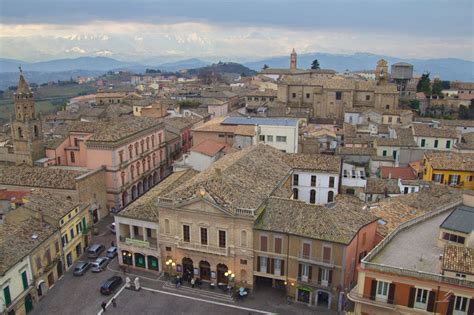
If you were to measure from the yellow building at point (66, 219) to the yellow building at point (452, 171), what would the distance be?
40.8m

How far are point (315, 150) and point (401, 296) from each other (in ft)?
129

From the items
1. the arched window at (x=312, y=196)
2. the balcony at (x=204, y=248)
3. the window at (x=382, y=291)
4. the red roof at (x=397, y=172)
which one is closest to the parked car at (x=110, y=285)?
the balcony at (x=204, y=248)

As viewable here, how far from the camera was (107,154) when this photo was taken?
177 feet

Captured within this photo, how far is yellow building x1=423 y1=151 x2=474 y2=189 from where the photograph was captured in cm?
4791

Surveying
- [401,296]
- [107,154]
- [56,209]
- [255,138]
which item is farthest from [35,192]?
[401,296]

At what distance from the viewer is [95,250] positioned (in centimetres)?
4366

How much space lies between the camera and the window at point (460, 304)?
2308 cm

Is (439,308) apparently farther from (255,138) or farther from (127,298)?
(255,138)

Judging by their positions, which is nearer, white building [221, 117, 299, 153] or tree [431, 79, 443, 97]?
white building [221, 117, 299, 153]

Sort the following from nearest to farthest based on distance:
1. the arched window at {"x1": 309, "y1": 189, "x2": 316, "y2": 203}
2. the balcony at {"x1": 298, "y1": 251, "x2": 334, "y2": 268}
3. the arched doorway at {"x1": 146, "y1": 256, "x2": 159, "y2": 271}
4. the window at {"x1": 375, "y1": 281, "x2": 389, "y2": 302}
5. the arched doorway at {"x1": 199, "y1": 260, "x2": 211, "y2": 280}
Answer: the window at {"x1": 375, "y1": 281, "x2": 389, "y2": 302}, the balcony at {"x1": 298, "y1": 251, "x2": 334, "y2": 268}, the arched doorway at {"x1": 199, "y1": 260, "x2": 211, "y2": 280}, the arched doorway at {"x1": 146, "y1": 256, "x2": 159, "y2": 271}, the arched window at {"x1": 309, "y1": 189, "x2": 316, "y2": 203}

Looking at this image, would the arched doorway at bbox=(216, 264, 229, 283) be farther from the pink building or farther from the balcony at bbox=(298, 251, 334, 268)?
the pink building

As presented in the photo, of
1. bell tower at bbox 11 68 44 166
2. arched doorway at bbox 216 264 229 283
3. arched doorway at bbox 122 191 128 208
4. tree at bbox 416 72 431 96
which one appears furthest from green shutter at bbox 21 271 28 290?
tree at bbox 416 72 431 96

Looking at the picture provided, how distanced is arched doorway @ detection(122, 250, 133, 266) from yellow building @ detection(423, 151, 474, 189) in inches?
1416

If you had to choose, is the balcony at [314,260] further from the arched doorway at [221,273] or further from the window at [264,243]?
the arched doorway at [221,273]
